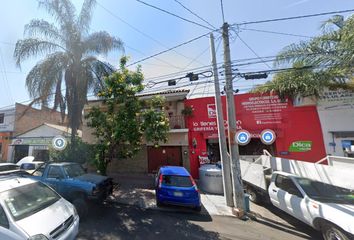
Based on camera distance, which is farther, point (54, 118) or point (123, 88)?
point (54, 118)

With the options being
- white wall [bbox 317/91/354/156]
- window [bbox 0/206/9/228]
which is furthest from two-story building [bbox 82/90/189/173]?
window [bbox 0/206/9/228]

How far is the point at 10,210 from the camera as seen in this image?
3.69m

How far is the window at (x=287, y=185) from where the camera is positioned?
608cm

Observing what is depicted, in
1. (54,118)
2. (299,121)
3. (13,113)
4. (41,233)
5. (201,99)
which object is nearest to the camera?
(41,233)

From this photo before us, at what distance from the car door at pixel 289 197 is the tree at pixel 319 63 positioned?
17.9ft

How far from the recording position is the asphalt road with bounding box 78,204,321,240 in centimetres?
556

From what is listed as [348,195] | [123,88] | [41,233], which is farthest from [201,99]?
[41,233]

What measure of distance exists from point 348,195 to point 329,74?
817 centimetres

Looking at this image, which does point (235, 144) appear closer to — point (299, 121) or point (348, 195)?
point (348, 195)

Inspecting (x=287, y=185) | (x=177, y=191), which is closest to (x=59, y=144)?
(x=177, y=191)

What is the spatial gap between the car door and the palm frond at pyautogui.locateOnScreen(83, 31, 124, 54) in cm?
1116

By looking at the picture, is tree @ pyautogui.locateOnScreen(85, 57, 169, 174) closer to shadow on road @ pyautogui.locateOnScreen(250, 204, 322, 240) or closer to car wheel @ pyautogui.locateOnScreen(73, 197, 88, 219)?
car wheel @ pyautogui.locateOnScreen(73, 197, 88, 219)

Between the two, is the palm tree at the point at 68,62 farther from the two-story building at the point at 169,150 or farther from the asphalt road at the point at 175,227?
the asphalt road at the point at 175,227

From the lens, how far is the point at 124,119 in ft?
29.7
